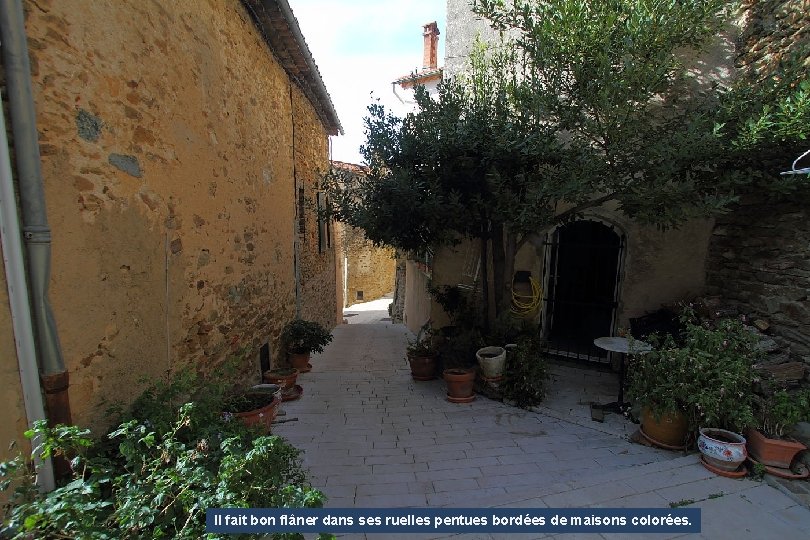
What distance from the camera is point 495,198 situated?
5371 millimetres

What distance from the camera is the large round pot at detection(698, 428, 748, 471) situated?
3105mm

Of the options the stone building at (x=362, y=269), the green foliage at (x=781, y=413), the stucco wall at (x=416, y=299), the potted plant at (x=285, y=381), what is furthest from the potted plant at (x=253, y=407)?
the stone building at (x=362, y=269)

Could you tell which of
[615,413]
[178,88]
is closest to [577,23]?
[178,88]

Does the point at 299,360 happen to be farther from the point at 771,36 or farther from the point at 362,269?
the point at 362,269

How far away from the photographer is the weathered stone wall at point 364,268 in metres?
21.8

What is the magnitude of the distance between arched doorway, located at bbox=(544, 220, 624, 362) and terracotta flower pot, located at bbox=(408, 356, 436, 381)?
86.4 inches

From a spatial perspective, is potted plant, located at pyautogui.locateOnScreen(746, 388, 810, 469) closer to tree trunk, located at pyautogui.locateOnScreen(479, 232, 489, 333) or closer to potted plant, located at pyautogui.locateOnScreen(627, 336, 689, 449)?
potted plant, located at pyautogui.locateOnScreen(627, 336, 689, 449)

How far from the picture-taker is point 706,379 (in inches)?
137

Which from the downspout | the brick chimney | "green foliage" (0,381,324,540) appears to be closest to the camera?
"green foliage" (0,381,324,540)

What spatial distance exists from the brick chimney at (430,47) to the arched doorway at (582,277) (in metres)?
10.6

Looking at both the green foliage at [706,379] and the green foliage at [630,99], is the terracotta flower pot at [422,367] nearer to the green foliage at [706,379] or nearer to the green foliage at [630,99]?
the green foliage at [706,379]

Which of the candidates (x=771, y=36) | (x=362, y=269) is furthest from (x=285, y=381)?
(x=362, y=269)

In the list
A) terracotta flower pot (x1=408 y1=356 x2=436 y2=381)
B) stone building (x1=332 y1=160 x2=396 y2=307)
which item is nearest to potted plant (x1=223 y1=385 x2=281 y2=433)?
terracotta flower pot (x1=408 y1=356 x2=436 y2=381)

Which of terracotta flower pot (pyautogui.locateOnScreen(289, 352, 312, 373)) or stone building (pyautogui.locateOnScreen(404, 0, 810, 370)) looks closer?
stone building (pyautogui.locateOnScreen(404, 0, 810, 370))
